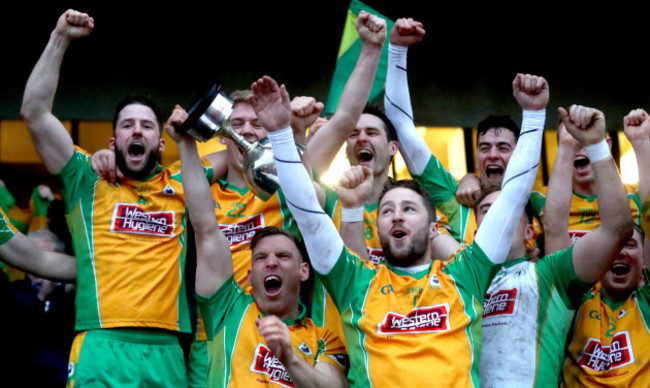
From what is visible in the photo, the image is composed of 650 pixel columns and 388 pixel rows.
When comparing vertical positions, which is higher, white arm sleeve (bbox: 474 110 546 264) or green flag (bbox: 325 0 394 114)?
green flag (bbox: 325 0 394 114)

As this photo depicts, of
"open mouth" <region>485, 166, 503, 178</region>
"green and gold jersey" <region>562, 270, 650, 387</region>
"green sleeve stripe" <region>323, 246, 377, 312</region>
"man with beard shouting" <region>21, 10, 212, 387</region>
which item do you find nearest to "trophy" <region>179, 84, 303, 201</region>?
"green sleeve stripe" <region>323, 246, 377, 312</region>

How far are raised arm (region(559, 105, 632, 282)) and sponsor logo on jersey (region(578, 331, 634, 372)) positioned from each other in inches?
17.5

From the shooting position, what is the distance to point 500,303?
370 cm

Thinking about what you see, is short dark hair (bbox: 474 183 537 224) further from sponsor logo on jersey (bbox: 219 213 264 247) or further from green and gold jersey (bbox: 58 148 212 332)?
green and gold jersey (bbox: 58 148 212 332)

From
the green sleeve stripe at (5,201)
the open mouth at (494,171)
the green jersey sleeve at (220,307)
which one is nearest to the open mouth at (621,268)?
the open mouth at (494,171)

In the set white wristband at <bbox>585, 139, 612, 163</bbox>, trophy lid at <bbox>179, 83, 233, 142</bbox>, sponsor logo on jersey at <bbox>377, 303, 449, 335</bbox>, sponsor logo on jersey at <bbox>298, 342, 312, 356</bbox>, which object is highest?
trophy lid at <bbox>179, 83, 233, 142</bbox>

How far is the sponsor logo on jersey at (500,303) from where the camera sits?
3672mm

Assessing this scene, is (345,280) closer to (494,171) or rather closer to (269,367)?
(269,367)

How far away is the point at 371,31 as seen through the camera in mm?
4105

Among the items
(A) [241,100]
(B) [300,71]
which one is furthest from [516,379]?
(B) [300,71]

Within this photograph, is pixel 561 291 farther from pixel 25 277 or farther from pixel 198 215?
pixel 25 277

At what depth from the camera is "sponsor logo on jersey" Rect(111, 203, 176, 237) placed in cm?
404

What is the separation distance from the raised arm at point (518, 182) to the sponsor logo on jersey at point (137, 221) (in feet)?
4.88

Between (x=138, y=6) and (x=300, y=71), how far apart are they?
4.74 feet
